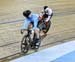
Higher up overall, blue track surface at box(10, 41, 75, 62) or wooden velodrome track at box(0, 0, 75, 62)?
wooden velodrome track at box(0, 0, 75, 62)

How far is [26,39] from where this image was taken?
1050 mm

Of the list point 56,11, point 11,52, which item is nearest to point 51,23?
point 56,11

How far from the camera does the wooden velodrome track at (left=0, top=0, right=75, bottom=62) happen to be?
1.07 m

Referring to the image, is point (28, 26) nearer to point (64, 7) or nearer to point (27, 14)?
point (27, 14)

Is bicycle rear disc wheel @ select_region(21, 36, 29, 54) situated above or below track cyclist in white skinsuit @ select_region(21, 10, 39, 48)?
below

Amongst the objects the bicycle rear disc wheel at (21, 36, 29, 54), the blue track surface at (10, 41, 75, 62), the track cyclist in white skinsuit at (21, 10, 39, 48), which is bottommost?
→ the blue track surface at (10, 41, 75, 62)

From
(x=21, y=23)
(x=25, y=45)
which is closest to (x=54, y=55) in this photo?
(x=25, y=45)

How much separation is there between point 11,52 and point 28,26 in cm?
14

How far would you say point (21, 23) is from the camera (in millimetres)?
1168

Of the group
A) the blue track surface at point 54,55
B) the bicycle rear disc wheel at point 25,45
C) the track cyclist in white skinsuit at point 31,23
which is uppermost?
the track cyclist in white skinsuit at point 31,23

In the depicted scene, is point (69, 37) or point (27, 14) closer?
point (27, 14)

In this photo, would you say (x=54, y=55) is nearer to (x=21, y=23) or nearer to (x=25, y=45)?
(x=25, y=45)

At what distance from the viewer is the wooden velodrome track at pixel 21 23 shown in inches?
42.3

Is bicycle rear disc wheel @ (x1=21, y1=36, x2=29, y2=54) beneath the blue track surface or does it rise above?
above
